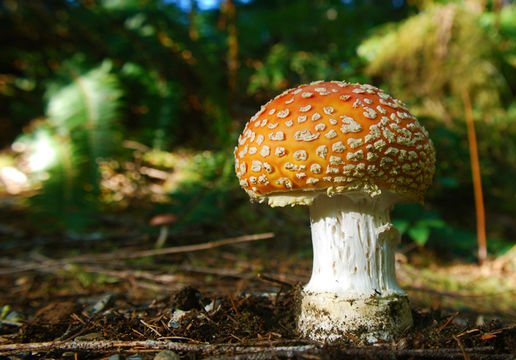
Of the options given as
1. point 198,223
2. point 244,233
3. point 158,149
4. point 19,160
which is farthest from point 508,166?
point 19,160

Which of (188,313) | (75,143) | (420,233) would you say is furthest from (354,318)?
(75,143)

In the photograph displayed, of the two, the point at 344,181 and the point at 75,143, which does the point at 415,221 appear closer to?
the point at 344,181

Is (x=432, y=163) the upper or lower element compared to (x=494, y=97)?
lower

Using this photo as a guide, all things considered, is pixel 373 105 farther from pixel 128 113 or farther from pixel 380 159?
pixel 128 113

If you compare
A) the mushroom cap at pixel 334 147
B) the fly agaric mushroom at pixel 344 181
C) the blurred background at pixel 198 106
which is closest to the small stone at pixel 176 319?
the fly agaric mushroom at pixel 344 181

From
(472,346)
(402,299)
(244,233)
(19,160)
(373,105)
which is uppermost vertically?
(19,160)

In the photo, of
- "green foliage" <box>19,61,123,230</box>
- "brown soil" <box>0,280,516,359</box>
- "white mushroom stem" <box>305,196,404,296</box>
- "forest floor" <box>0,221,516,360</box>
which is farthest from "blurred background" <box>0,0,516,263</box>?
"white mushroom stem" <box>305,196,404,296</box>

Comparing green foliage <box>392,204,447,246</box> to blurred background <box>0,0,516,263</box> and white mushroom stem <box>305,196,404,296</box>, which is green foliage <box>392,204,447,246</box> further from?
white mushroom stem <box>305,196,404,296</box>
